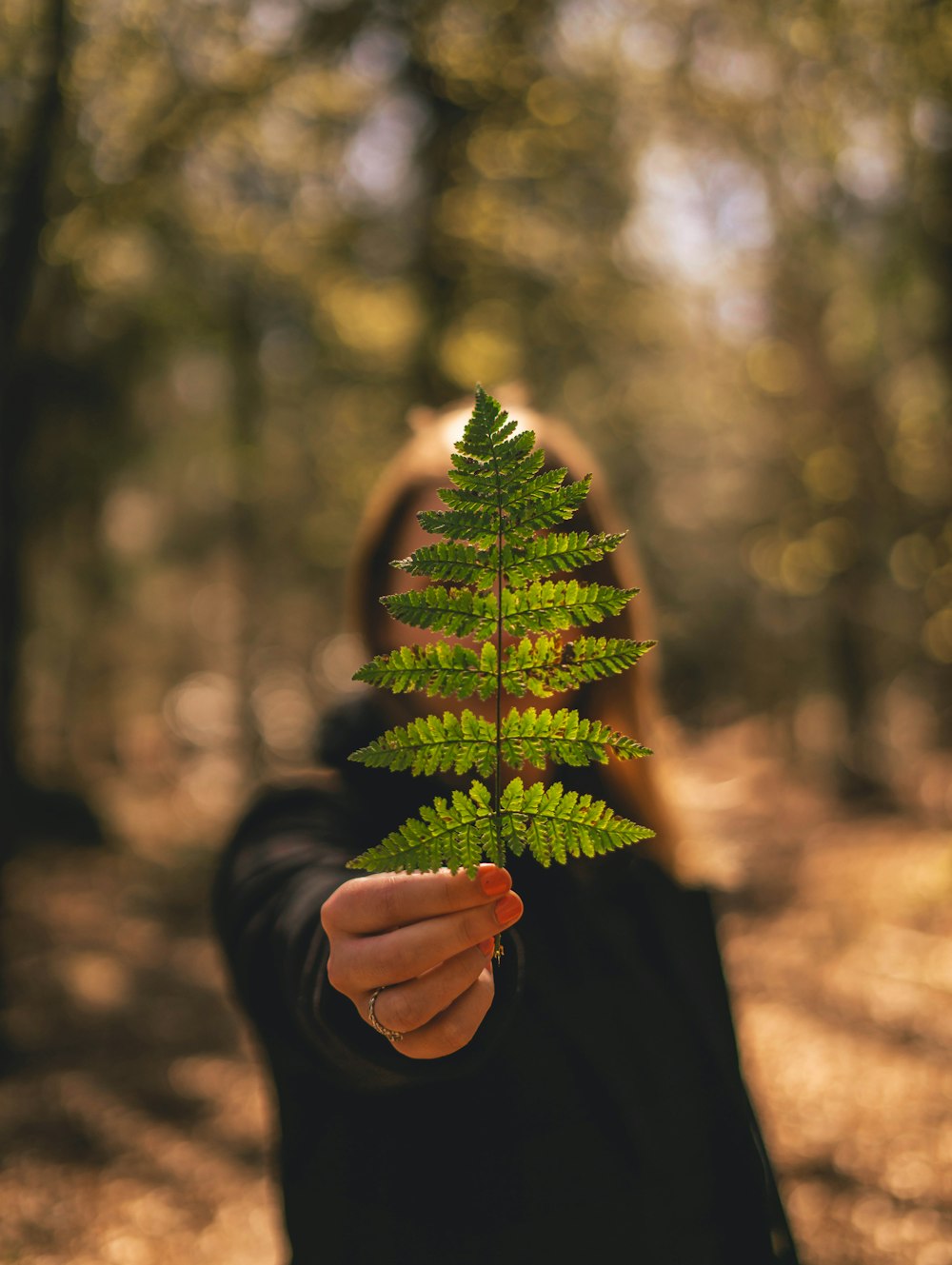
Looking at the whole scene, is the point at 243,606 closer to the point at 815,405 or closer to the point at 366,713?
the point at 815,405

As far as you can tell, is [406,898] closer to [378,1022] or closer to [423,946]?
[423,946]

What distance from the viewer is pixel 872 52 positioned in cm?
652

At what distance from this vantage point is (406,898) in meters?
1.01

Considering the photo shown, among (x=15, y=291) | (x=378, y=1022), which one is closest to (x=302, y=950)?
(x=378, y=1022)

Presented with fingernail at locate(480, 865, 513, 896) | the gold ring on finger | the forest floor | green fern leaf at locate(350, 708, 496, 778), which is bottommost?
the forest floor

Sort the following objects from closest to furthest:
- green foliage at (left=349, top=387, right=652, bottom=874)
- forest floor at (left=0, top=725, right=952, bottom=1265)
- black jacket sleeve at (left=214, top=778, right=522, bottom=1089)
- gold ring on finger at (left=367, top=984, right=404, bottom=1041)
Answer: green foliage at (left=349, top=387, right=652, bottom=874) < gold ring on finger at (left=367, top=984, right=404, bottom=1041) < black jacket sleeve at (left=214, top=778, right=522, bottom=1089) < forest floor at (left=0, top=725, right=952, bottom=1265)

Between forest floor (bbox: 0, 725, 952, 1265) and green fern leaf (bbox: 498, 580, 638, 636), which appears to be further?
forest floor (bbox: 0, 725, 952, 1265)

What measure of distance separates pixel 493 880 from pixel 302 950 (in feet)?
2.54

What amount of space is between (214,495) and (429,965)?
101 ft

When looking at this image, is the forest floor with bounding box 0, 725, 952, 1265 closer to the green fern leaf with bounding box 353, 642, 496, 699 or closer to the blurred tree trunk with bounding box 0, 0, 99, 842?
the green fern leaf with bounding box 353, 642, 496, 699

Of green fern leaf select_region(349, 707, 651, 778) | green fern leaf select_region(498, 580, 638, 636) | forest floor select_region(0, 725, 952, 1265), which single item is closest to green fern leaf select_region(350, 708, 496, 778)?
green fern leaf select_region(349, 707, 651, 778)

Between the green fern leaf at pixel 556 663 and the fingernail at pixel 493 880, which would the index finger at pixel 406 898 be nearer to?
the fingernail at pixel 493 880

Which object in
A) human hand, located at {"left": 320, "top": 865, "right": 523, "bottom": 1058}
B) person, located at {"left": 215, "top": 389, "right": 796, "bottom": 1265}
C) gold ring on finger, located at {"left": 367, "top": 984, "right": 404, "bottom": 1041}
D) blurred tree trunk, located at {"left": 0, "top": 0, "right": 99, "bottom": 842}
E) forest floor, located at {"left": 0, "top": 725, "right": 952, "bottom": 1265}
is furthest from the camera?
blurred tree trunk, located at {"left": 0, "top": 0, "right": 99, "bottom": 842}

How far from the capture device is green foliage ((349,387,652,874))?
0.88 metres
